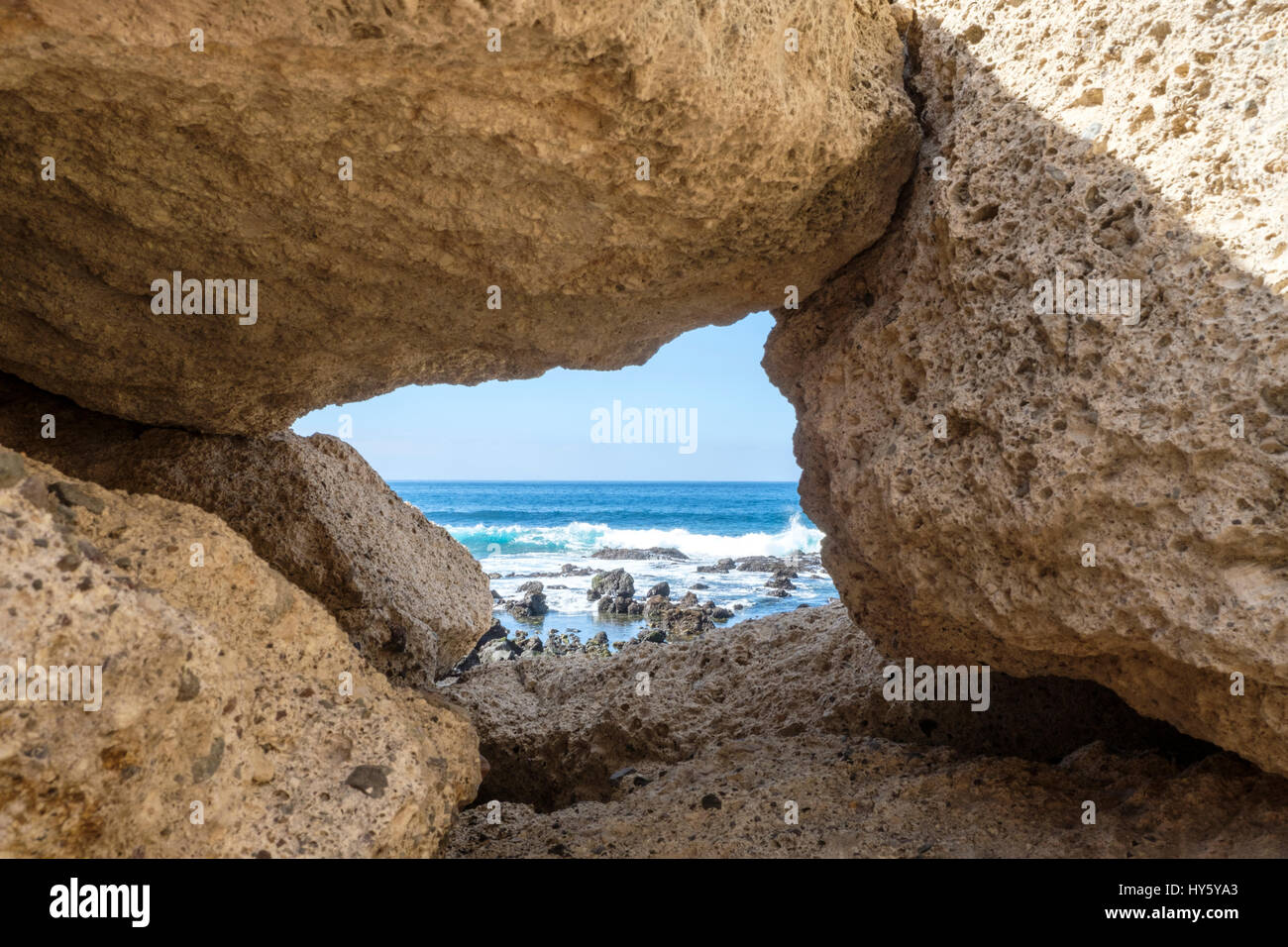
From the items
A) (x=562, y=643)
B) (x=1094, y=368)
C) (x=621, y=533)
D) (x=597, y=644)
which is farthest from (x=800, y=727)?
(x=621, y=533)

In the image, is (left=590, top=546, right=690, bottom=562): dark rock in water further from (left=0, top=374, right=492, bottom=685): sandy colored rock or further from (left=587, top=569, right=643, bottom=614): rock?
(left=0, top=374, right=492, bottom=685): sandy colored rock

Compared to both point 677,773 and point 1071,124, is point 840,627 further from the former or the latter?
point 1071,124

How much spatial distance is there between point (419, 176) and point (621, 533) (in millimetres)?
31797

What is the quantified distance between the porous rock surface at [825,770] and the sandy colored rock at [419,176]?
2114mm

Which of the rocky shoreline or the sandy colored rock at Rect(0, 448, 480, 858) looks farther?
the rocky shoreline

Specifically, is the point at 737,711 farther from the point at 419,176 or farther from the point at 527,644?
the point at 527,644

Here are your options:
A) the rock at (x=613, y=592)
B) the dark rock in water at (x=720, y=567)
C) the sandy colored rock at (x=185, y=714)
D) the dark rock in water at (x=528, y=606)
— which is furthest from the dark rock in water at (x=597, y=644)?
the dark rock in water at (x=720, y=567)

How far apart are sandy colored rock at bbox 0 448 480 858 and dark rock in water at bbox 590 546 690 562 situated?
25365mm

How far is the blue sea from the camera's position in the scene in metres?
17.8

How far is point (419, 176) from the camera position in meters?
2.70

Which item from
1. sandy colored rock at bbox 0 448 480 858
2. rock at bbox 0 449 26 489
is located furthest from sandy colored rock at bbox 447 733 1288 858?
rock at bbox 0 449 26 489

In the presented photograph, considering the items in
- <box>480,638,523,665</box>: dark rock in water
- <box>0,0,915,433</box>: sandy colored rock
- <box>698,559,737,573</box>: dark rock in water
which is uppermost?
<box>0,0,915,433</box>: sandy colored rock

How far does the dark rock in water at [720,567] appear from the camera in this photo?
2362 cm

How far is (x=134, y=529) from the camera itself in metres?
2.41
